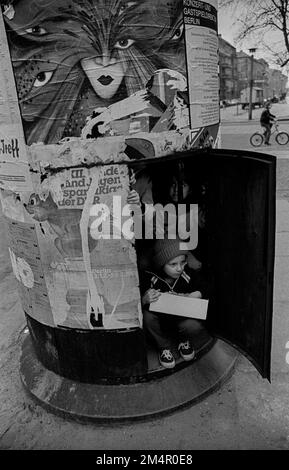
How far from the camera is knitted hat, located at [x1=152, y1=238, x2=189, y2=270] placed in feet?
9.96

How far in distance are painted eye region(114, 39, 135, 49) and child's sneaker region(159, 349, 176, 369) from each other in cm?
208

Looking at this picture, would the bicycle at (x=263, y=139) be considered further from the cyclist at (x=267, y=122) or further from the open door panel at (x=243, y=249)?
the open door panel at (x=243, y=249)

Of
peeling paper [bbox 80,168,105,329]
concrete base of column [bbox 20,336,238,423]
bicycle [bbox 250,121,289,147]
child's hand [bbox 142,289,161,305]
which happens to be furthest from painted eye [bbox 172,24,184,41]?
bicycle [bbox 250,121,289,147]

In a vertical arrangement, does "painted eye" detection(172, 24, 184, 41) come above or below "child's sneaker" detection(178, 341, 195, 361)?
above

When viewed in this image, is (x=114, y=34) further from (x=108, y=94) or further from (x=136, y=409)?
(x=136, y=409)

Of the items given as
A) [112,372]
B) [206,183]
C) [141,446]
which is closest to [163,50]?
[206,183]

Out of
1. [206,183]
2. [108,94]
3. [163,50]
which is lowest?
[206,183]

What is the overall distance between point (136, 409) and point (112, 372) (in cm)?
31

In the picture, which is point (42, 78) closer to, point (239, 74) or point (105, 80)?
point (105, 80)

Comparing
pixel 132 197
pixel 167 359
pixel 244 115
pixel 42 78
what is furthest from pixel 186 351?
pixel 244 115

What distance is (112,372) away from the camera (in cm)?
289

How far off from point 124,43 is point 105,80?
229mm

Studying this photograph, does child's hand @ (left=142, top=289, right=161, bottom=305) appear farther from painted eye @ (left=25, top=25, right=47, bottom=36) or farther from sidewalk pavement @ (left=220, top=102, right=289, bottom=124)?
sidewalk pavement @ (left=220, top=102, right=289, bottom=124)

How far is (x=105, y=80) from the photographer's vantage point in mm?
2307
